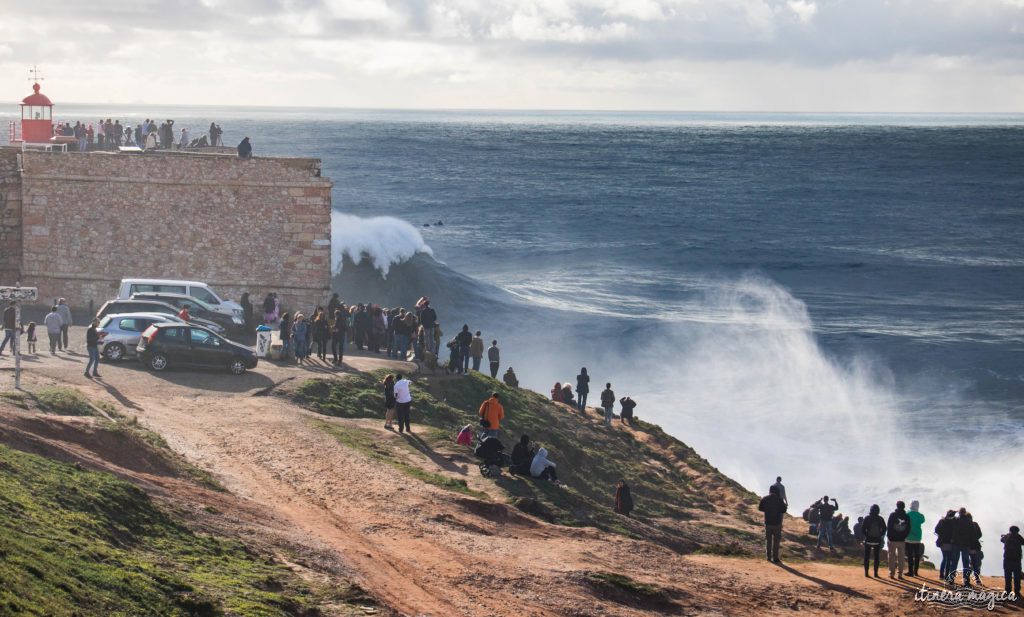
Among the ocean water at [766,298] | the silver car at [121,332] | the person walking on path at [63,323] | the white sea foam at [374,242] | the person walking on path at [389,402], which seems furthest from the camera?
the white sea foam at [374,242]

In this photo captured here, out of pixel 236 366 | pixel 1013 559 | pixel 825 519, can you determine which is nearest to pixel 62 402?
pixel 236 366

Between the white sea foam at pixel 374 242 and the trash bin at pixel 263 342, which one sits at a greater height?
the white sea foam at pixel 374 242

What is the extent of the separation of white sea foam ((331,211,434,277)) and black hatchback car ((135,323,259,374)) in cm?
1888

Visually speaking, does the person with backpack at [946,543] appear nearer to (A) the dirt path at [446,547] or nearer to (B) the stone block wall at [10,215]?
(A) the dirt path at [446,547]

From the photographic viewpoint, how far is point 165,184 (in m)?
25.6

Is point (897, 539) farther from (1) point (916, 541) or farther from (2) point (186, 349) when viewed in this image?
(2) point (186, 349)

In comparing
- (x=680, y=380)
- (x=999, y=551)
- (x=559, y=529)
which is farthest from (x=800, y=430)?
(x=559, y=529)

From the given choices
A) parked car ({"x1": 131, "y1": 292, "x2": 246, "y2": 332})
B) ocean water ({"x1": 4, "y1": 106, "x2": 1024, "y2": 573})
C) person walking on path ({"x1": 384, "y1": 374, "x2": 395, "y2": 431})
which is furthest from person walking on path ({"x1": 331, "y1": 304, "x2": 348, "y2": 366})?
ocean water ({"x1": 4, "y1": 106, "x2": 1024, "y2": 573})

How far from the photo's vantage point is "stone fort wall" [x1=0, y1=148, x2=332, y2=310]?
25.5m

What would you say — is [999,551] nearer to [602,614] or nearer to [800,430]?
[800,430]

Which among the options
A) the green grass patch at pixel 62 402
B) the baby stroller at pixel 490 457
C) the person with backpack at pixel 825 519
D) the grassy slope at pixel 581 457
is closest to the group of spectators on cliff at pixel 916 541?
the grassy slope at pixel 581 457

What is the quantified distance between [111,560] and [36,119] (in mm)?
22490

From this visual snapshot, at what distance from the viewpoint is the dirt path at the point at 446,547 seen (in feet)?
35.6

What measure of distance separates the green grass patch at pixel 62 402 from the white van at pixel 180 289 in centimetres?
773
